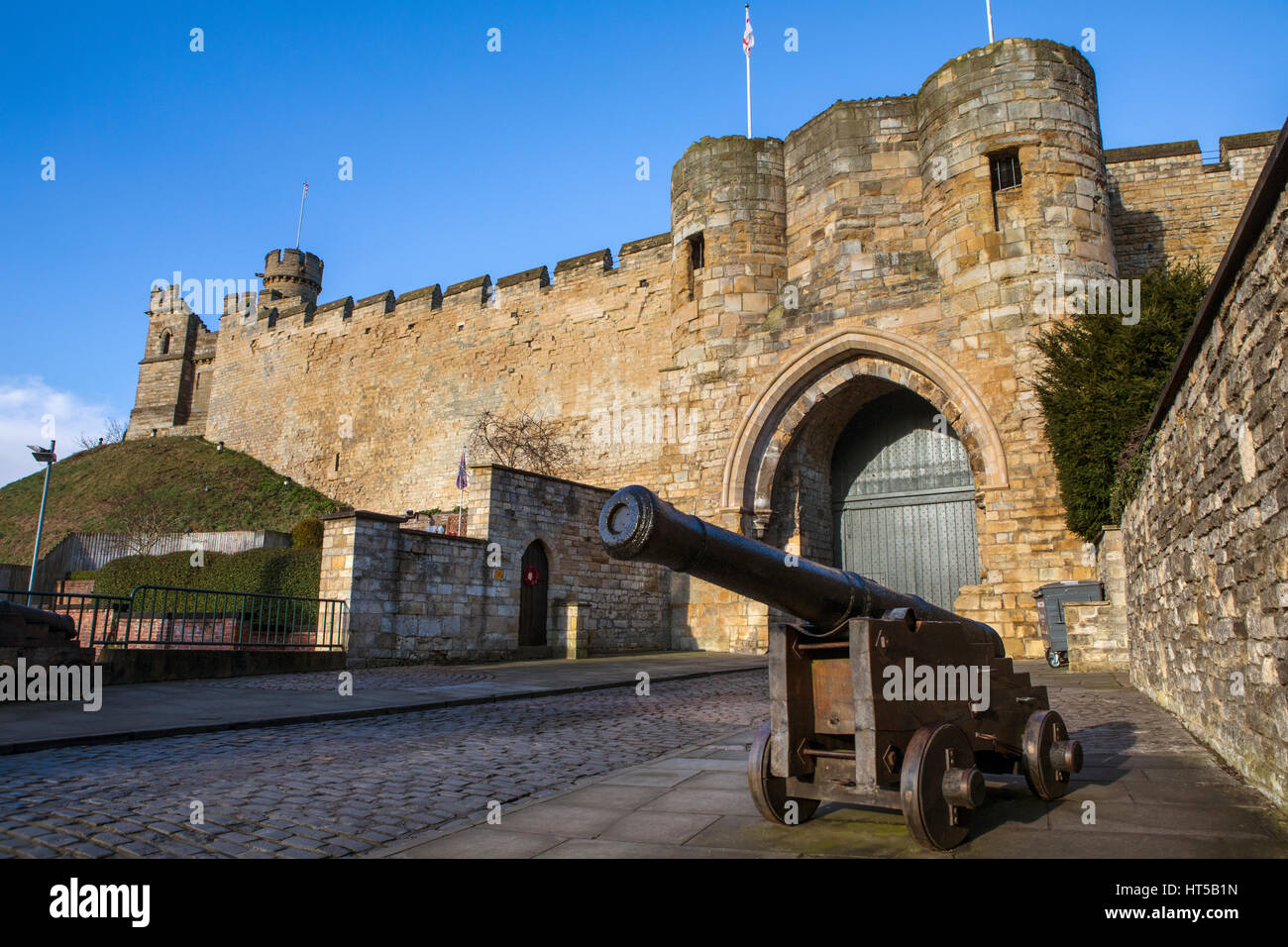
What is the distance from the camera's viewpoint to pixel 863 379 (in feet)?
49.4

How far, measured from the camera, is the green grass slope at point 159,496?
27219mm

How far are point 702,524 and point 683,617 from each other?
1325 centimetres

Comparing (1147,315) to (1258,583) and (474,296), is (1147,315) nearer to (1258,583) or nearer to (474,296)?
(1258,583)

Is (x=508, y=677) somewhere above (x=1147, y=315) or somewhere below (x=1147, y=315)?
below

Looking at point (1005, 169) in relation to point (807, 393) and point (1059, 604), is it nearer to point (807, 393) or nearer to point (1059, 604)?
point (807, 393)

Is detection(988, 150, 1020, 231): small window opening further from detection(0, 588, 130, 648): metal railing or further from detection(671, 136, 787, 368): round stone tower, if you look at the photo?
detection(0, 588, 130, 648): metal railing

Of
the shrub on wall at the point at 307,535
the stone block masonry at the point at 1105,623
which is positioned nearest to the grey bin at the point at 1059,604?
the stone block masonry at the point at 1105,623

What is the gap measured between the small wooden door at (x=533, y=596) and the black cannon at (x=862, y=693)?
10.5 m

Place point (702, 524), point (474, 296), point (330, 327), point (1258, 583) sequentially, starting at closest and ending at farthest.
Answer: point (702, 524)
point (1258, 583)
point (474, 296)
point (330, 327)

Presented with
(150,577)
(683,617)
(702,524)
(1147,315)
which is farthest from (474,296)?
(702,524)

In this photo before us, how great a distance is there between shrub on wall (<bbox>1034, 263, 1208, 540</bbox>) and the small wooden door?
27.0ft

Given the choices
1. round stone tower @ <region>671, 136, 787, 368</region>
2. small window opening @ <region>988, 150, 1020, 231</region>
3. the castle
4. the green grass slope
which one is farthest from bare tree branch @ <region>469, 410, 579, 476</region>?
small window opening @ <region>988, 150, 1020, 231</region>

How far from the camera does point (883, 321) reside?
47.0 ft

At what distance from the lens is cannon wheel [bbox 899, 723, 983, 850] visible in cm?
268
